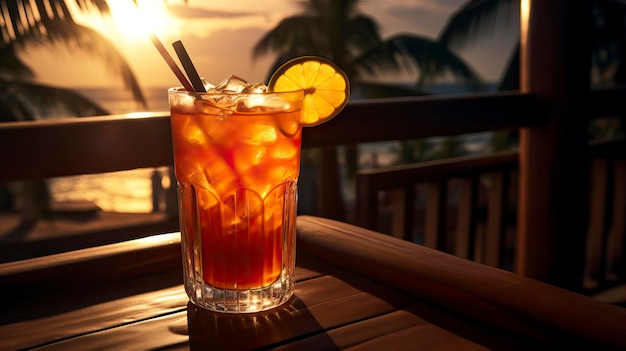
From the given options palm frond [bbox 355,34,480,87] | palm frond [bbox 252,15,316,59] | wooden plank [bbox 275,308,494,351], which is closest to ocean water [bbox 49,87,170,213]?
palm frond [bbox 252,15,316,59]

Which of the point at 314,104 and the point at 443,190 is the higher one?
the point at 314,104

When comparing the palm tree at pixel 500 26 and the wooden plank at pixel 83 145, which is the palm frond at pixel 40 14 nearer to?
the wooden plank at pixel 83 145

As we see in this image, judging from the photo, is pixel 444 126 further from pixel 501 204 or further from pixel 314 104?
pixel 314 104

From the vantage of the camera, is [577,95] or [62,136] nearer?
[62,136]

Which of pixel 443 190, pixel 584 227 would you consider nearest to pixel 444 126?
pixel 443 190

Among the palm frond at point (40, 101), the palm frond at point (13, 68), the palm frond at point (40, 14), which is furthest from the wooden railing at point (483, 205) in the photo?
the palm frond at point (13, 68)

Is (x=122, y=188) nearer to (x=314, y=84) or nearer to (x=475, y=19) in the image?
(x=475, y=19)

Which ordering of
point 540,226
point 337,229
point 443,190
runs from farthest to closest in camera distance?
point 540,226 < point 443,190 < point 337,229
